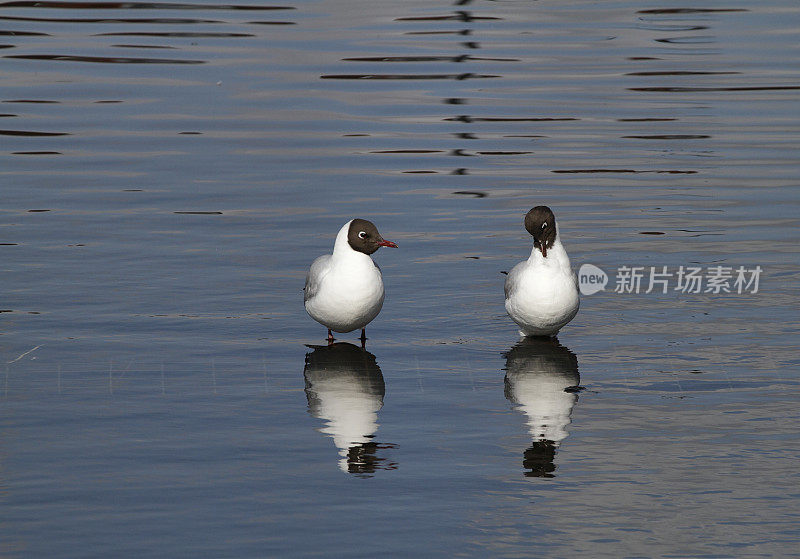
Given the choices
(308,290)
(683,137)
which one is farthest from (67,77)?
(308,290)

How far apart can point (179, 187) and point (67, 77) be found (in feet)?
40.1

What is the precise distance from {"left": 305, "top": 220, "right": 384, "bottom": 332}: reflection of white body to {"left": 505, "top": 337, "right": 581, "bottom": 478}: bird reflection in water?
4.34 feet

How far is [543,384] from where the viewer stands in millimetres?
11219

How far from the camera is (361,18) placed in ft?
145

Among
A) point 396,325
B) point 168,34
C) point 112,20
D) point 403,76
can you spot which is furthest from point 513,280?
point 112,20

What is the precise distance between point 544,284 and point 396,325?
1.63 m

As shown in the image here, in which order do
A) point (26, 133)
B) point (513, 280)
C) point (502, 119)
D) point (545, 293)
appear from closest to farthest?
point (545, 293) → point (513, 280) → point (26, 133) → point (502, 119)

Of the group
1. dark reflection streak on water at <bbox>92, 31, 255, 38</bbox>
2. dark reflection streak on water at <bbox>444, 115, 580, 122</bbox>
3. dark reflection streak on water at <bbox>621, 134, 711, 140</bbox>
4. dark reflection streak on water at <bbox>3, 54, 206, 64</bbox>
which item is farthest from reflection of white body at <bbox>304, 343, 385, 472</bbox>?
dark reflection streak on water at <bbox>92, 31, 255, 38</bbox>

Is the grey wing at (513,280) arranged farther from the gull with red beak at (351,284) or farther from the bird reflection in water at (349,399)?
the bird reflection in water at (349,399)

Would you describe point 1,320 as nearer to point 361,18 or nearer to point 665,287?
point 665,287

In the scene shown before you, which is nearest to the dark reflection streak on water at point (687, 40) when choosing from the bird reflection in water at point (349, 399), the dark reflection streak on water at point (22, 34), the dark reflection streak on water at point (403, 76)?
the dark reflection streak on water at point (403, 76)

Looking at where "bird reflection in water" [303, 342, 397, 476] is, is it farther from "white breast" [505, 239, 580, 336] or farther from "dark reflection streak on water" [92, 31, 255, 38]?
"dark reflection streak on water" [92, 31, 255, 38]

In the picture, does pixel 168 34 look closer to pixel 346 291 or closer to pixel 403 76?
pixel 403 76

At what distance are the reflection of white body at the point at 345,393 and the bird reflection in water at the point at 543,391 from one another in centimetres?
113
